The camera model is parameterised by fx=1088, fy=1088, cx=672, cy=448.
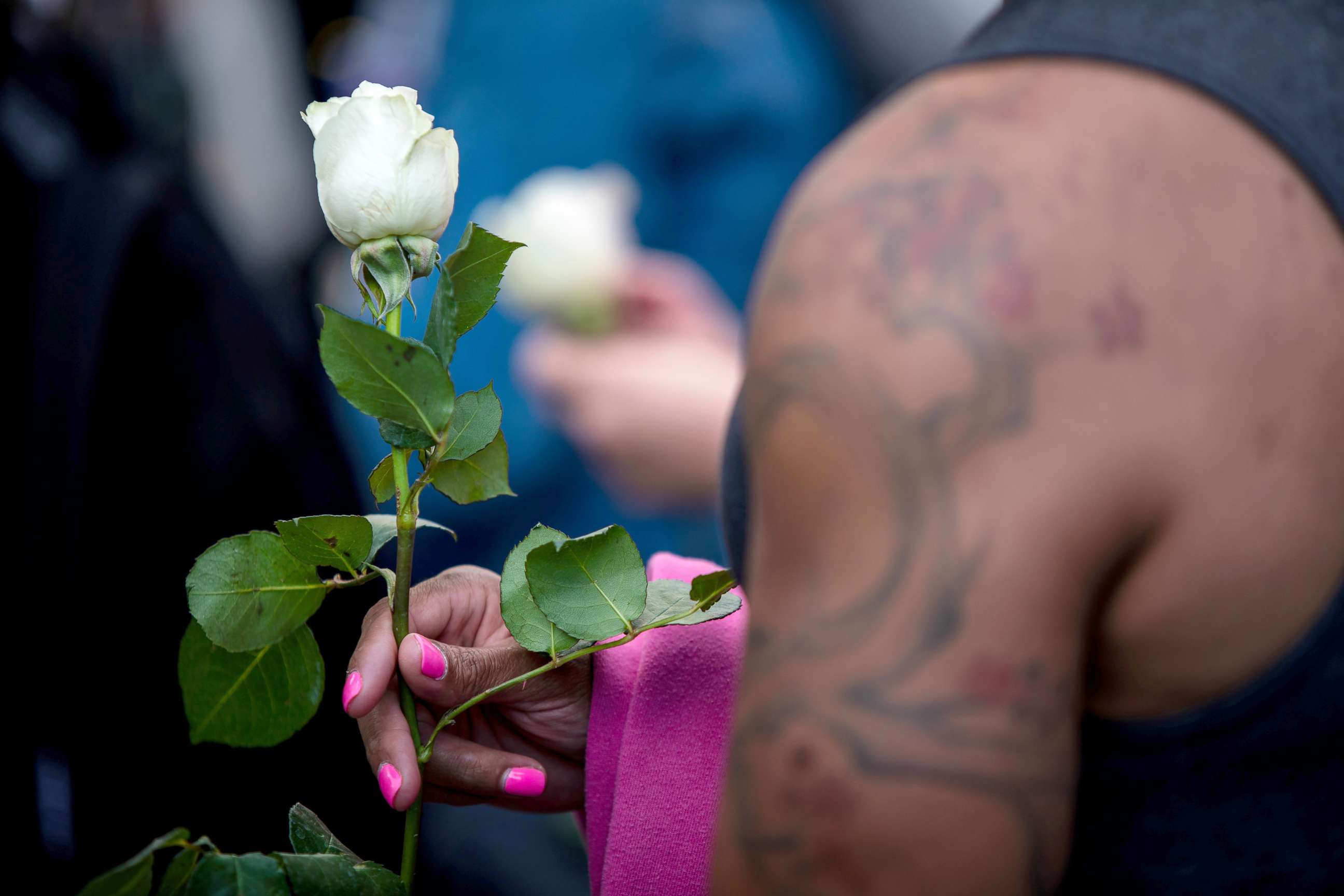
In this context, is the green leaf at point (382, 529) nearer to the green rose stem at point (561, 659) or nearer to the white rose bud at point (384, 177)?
the green rose stem at point (561, 659)

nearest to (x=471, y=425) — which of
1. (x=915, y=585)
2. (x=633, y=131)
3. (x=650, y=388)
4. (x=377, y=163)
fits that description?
(x=377, y=163)

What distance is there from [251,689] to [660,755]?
25cm

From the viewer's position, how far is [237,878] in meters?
0.50

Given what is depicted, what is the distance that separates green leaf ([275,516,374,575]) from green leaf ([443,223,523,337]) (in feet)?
0.36

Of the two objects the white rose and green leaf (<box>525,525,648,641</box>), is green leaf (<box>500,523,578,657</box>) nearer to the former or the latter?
green leaf (<box>525,525,648,641</box>)

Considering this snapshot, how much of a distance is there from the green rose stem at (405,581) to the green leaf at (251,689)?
49 mm

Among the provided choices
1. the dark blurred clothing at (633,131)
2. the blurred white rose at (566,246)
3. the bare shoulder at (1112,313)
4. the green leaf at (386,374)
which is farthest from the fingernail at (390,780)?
the dark blurred clothing at (633,131)

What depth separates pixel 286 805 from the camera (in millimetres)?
1205

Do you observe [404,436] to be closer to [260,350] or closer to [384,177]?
[384,177]

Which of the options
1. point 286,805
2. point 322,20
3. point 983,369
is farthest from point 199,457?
point 322,20

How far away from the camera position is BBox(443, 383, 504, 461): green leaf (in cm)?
56

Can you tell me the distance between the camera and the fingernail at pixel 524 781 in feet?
2.31

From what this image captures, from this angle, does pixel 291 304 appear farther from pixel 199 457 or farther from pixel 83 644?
pixel 83 644

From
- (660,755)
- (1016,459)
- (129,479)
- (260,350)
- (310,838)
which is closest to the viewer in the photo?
(1016,459)
